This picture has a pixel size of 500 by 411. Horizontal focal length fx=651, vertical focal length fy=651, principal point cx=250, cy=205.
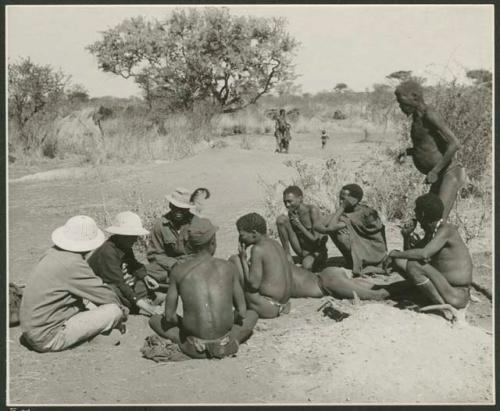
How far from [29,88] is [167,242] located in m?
13.9

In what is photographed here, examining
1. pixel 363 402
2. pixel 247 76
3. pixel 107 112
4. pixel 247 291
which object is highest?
pixel 247 76

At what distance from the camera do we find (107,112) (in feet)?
67.3

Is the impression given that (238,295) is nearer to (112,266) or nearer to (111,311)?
(111,311)

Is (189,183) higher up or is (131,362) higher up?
(189,183)

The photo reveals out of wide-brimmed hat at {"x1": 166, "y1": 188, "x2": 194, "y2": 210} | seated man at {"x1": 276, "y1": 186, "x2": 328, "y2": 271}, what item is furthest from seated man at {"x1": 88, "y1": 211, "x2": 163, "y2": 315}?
seated man at {"x1": 276, "y1": 186, "x2": 328, "y2": 271}

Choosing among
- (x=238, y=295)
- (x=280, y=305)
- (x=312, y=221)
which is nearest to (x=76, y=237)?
(x=238, y=295)

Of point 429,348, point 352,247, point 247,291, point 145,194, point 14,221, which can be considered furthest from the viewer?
point 145,194

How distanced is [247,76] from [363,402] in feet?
60.0

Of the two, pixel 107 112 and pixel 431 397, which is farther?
pixel 107 112

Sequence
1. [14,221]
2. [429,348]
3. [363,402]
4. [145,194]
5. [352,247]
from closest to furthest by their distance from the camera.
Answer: [363,402] → [429,348] → [352,247] → [14,221] → [145,194]

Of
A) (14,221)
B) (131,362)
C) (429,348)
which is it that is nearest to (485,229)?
(429,348)

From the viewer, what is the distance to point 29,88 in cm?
1812

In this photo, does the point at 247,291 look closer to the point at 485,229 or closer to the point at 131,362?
the point at 131,362

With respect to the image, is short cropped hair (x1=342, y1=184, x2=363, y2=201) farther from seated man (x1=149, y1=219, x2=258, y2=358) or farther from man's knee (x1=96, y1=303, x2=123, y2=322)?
man's knee (x1=96, y1=303, x2=123, y2=322)
